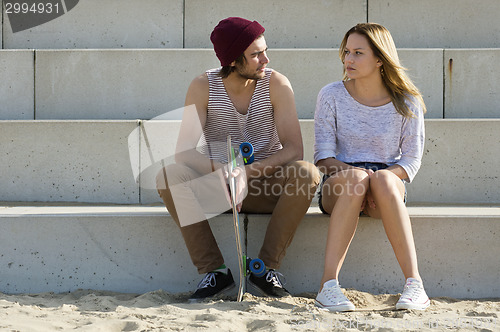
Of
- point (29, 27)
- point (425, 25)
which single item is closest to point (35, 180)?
point (29, 27)

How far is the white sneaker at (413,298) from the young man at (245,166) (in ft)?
1.46

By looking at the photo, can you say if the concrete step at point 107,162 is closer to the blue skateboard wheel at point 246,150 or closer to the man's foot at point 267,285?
the blue skateboard wheel at point 246,150

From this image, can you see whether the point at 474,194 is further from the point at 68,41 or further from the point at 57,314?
the point at 68,41

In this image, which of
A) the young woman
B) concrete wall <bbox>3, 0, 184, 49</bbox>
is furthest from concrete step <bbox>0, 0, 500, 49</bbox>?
the young woman

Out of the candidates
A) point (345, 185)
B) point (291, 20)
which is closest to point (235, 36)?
point (345, 185)

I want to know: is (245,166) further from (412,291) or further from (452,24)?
(452,24)

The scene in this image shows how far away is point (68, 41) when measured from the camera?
3828 mm

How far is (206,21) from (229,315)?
231cm

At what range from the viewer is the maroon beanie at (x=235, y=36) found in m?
2.42

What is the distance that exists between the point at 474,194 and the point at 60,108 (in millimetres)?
2189

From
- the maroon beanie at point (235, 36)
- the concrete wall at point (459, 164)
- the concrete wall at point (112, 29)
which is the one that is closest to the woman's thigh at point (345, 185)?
the maroon beanie at point (235, 36)

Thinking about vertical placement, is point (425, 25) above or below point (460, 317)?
above

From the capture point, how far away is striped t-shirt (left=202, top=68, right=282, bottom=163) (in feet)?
8.25

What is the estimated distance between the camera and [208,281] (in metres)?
2.31
